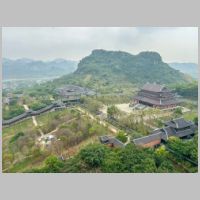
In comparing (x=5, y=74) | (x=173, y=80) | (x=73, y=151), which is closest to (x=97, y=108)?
(x=73, y=151)

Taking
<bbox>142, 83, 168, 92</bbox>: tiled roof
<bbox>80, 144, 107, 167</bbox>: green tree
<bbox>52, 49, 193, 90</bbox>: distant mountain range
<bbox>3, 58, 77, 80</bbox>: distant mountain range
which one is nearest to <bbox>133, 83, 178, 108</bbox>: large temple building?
<bbox>142, 83, 168, 92</bbox>: tiled roof

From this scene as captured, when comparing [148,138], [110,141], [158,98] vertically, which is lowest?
[110,141]

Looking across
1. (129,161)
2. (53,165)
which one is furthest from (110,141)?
(53,165)

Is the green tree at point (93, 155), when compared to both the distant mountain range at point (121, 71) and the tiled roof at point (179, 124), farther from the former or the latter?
the distant mountain range at point (121, 71)

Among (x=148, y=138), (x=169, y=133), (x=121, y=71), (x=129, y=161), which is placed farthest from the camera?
(x=121, y=71)

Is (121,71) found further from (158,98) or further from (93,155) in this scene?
(93,155)

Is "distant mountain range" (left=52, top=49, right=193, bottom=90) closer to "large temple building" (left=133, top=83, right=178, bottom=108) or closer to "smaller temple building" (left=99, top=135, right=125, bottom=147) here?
"large temple building" (left=133, top=83, right=178, bottom=108)
